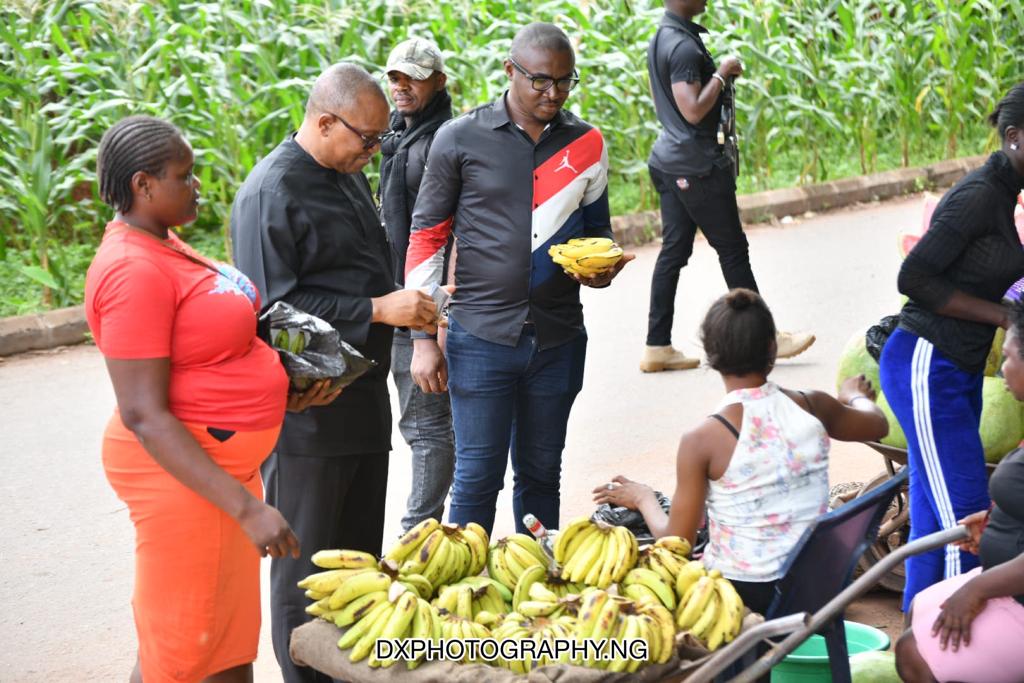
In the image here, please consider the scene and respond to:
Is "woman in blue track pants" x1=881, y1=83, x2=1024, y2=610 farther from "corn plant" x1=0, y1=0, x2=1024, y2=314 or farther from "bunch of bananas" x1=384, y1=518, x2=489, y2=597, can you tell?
"corn plant" x1=0, y1=0, x2=1024, y2=314

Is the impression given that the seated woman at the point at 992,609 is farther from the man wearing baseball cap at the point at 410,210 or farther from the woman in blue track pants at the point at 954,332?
the man wearing baseball cap at the point at 410,210

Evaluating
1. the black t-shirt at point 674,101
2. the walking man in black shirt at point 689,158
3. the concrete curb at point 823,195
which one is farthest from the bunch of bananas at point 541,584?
the concrete curb at point 823,195

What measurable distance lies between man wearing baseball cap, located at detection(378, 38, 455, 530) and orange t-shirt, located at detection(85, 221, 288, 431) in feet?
5.98

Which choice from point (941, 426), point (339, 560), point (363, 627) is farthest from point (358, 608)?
point (941, 426)

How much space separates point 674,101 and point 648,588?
15.9 feet

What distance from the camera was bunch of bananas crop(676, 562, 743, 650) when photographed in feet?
10.9

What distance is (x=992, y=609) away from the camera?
3.63 metres

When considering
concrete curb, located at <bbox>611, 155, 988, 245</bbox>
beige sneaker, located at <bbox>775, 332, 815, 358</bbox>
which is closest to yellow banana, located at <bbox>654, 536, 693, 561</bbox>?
beige sneaker, located at <bbox>775, 332, 815, 358</bbox>

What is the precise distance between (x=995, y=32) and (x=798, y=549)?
12.0m

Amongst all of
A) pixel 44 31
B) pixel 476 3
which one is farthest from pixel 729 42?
pixel 44 31

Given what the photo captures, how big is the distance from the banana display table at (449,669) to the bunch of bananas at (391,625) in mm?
24

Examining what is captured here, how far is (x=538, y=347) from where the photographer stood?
15.4 ft

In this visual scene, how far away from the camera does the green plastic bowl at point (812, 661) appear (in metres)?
4.07

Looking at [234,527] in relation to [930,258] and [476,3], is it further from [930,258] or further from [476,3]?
[476,3]
